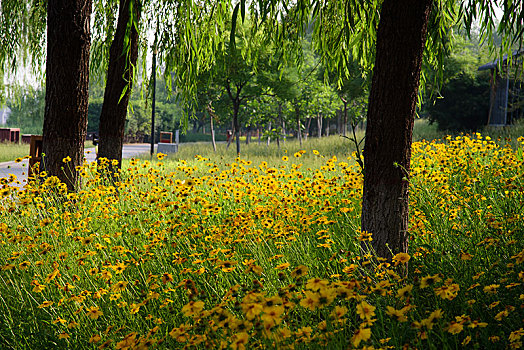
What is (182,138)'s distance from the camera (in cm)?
5325

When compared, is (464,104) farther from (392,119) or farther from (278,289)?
(278,289)

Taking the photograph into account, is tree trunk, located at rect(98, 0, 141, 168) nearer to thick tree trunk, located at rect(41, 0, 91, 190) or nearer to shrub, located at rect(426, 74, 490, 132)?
thick tree trunk, located at rect(41, 0, 91, 190)

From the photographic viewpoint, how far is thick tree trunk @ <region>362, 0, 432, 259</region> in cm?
315

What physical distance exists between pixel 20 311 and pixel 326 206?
2455mm

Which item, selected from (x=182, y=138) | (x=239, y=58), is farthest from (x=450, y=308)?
(x=182, y=138)

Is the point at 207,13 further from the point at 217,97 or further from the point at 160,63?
the point at 217,97

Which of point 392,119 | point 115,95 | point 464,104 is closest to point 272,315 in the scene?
point 392,119

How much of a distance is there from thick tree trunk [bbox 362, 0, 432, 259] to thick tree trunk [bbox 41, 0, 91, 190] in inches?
170

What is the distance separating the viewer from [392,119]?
10.5 feet

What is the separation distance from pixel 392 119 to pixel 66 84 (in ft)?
14.9

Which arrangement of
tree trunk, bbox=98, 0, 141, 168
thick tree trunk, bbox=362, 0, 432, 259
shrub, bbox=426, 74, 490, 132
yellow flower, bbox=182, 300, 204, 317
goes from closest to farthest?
1. yellow flower, bbox=182, 300, 204, 317
2. thick tree trunk, bbox=362, 0, 432, 259
3. tree trunk, bbox=98, 0, 141, 168
4. shrub, bbox=426, 74, 490, 132

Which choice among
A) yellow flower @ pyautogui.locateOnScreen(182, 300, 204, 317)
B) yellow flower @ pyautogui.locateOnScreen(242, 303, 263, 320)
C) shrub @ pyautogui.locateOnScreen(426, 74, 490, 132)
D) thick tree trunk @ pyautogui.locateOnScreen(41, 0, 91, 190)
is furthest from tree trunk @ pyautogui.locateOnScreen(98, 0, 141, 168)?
shrub @ pyautogui.locateOnScreen(426, 74, 490, 132)

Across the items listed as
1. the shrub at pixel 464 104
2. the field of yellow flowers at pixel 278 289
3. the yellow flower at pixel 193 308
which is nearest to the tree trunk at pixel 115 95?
the field of yellow flowers at pixel 278 289

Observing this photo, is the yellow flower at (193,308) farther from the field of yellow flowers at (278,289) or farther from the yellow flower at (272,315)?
the yellow flower at (272,315)
